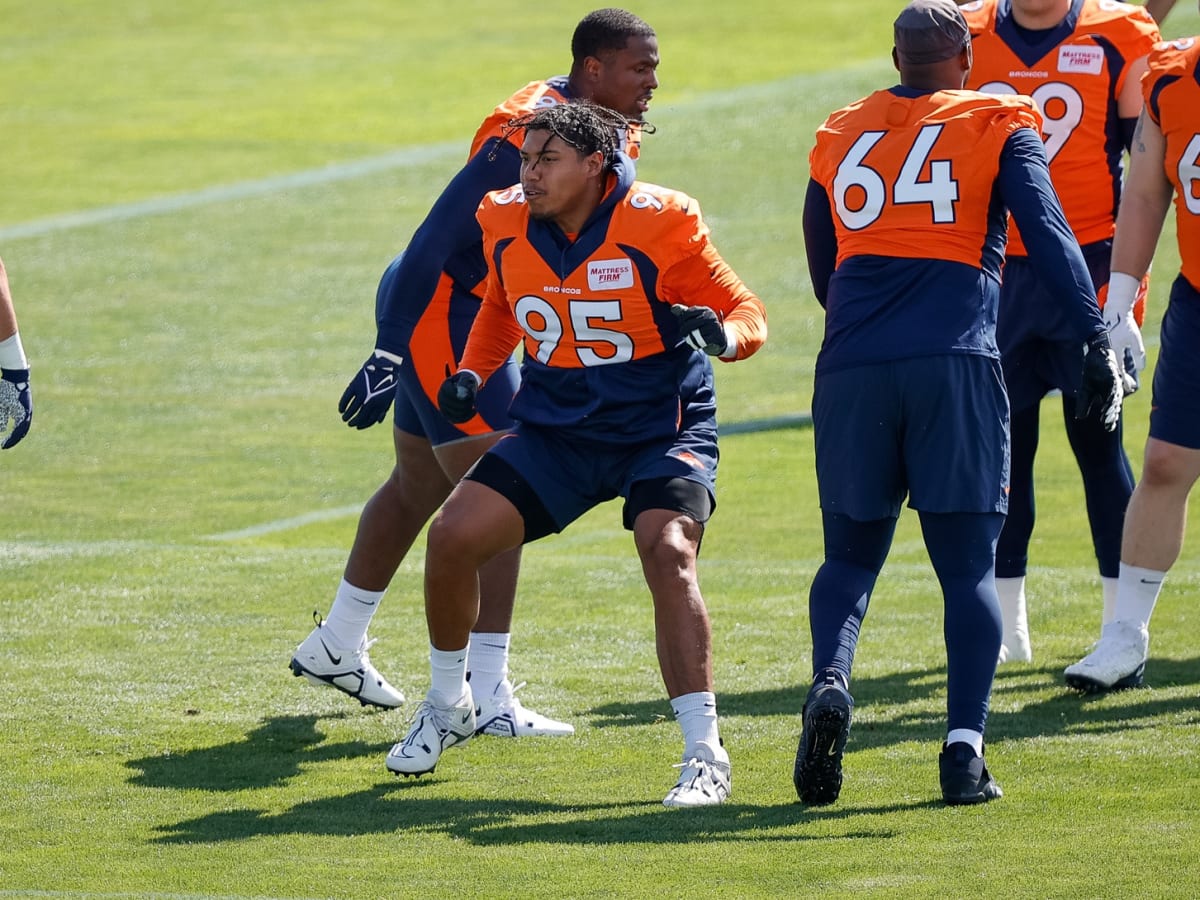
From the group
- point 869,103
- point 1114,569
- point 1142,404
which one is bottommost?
point 1142,404

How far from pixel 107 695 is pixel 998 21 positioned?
3.73 m

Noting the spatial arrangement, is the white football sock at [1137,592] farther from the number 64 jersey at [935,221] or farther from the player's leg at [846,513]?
the number 64 jersey at [935,221]

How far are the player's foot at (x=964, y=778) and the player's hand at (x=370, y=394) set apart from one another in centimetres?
183

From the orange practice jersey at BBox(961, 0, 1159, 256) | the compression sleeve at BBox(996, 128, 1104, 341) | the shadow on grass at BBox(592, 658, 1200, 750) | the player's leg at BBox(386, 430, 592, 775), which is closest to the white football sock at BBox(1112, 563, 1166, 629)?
the shadow on grass at BBox(592, 658, 1200, 750)

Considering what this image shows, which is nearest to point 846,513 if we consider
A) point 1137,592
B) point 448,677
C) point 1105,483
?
point 448,677

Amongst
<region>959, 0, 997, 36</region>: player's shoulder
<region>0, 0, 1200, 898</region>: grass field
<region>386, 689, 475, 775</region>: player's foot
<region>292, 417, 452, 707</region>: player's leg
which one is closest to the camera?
<region>0, 0, 1200, 898</region>: grass field

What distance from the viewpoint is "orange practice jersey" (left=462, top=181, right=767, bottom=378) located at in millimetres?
5578

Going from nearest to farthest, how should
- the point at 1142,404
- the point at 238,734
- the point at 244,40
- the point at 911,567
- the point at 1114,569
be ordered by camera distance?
the point at 238,734 < the point at 1114,569 < the point at 911,567 < the point at 1142,404 < the point at 244,40

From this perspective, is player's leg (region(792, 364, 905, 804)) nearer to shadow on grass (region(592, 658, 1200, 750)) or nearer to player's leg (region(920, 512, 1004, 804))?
player's leg (region(920, 512, 1004, 804))

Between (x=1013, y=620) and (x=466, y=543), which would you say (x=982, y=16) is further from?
(x=466, y=543)

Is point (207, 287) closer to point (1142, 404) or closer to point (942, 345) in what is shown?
point (1142, 404)

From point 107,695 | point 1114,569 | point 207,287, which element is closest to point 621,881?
point 107,695

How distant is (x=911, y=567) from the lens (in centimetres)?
888

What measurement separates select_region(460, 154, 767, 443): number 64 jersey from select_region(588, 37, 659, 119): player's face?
0.50m
